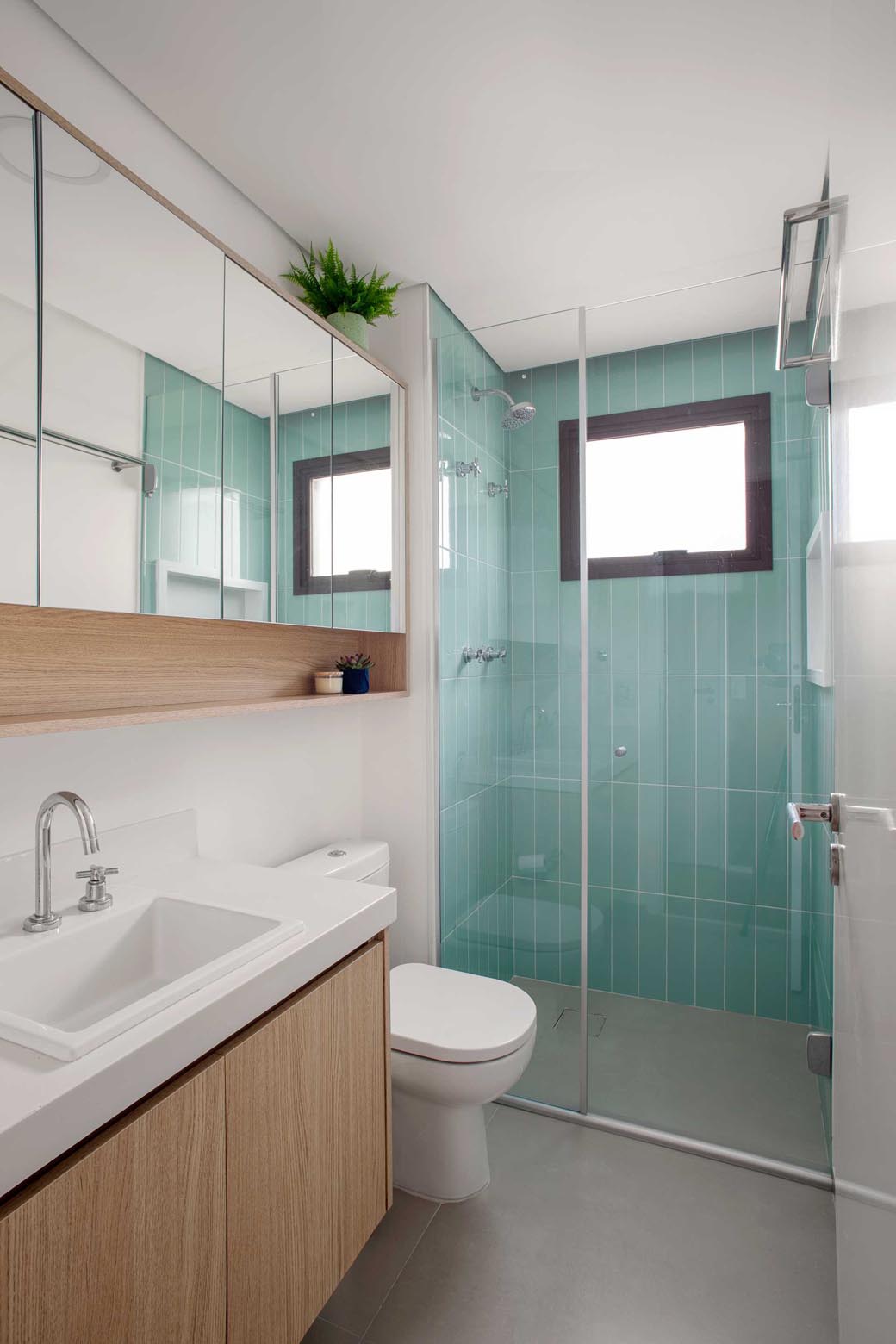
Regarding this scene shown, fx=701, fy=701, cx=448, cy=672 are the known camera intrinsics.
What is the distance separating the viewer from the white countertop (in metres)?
0.75

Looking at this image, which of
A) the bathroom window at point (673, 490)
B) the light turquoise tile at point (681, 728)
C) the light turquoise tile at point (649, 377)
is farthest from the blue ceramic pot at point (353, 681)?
the light turquoise tile at point (649, 377)

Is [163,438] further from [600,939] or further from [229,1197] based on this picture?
[600,939]

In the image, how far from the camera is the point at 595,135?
1.68 metres

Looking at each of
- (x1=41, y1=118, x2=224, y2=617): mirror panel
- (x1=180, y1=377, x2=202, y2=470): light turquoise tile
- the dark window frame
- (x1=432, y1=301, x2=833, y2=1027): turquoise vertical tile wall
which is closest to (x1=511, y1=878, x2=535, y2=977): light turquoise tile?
(x1=432, y1=301, x2=833, y2=1027): turquoise vertical tile wall

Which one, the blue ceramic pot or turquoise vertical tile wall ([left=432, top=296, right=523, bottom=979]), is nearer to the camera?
the blue ceramic pot

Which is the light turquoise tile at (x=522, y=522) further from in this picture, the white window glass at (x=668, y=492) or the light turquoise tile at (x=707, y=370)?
the light turquoise tile at (x=707, y=370)

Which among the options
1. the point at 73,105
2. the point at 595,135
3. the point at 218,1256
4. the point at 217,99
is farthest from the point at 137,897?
the point at 595,135

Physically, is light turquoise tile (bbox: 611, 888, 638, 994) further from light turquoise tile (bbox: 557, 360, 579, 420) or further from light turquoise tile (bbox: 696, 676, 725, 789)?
light turquoise tile (bbox: 557, 360, 579, 420)

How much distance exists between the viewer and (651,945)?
2.09m

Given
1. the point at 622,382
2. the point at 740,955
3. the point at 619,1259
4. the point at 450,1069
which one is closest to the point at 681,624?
the point at 622,382

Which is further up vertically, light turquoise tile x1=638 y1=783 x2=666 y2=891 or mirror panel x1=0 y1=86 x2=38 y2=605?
mirror panel x1=0 y1=86 x2=38 y2=605

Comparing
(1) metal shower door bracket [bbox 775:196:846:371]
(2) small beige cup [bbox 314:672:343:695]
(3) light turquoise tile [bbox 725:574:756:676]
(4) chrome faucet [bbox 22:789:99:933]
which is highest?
(1) metal shower door bracket [bbox 775:196:846:371]

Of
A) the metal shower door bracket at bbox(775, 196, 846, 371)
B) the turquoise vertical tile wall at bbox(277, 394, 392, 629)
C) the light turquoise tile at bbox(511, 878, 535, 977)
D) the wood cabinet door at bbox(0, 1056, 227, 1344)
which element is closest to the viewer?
the wood cabinet door at bbox(0, 1056, 227, 1344)

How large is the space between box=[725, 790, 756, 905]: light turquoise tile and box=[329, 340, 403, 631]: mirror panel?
1150mm
